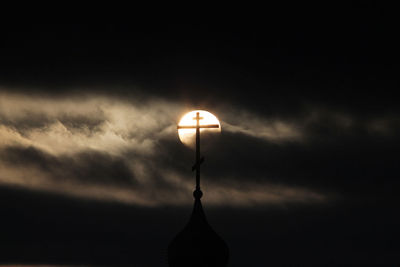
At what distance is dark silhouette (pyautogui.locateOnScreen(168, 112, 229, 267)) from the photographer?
21.3m

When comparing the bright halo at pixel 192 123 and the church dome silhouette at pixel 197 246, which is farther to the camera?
the bright halo at pixel 192 123

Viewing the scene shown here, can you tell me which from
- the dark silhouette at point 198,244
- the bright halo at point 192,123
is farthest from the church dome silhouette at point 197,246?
the bright halo at point 192,123

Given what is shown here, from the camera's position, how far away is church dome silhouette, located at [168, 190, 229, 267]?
69.9 feet

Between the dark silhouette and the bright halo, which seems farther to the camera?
the bright halo

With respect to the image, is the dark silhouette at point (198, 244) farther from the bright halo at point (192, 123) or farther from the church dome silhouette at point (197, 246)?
the bright halo at point (192, 123)

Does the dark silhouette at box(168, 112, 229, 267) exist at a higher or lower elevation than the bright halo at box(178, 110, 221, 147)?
lower

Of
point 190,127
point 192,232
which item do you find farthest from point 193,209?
point 190,127

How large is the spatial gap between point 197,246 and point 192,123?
4.44m

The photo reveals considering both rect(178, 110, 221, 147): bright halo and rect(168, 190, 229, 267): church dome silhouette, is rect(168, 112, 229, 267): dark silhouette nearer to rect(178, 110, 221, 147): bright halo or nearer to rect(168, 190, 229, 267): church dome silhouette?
rect(168, 190, 229, 267): church dome silhouette

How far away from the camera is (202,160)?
22156 millimetres

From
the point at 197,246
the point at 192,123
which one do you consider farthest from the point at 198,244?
the point at 192,123

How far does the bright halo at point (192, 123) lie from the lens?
2217cm

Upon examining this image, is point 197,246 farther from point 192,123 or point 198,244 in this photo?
point 192,123

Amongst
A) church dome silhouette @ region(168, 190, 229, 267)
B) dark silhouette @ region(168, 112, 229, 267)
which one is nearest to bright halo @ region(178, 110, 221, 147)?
dark silhouette @ region(168, 112, 229, 267)
